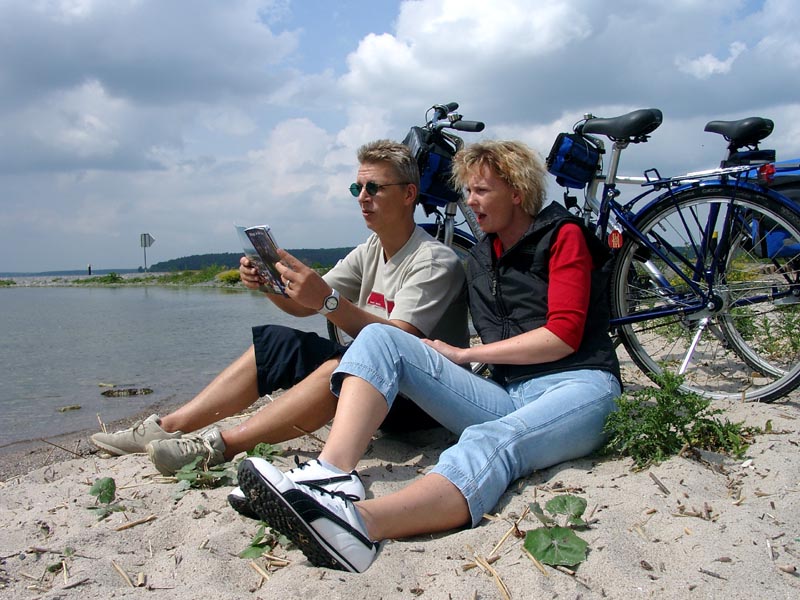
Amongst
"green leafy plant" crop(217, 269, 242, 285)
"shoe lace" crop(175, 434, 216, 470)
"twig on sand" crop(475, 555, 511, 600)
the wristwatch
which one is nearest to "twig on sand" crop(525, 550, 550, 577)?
"twig on sand" crop(475, 555, 511, 600)

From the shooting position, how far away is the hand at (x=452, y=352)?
2.71 m

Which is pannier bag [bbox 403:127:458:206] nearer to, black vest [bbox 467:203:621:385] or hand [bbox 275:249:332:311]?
black vest [bbox 467:203:621:385]

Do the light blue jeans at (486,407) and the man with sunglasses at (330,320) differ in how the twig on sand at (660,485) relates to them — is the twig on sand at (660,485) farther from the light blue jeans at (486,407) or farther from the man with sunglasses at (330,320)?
the man with sunglasses at (330,320)

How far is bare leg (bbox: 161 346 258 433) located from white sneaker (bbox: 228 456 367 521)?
3.09ft

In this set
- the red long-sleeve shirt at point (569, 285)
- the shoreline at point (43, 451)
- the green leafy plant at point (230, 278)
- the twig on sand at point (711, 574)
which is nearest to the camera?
the twig on sand at point (711, 574)

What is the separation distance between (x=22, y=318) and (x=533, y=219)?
416 inches

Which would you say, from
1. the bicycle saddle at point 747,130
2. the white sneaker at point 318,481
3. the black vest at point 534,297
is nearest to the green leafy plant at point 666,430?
the black vest at point 534,297

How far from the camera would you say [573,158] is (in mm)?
3768

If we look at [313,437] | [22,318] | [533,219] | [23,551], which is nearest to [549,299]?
[533,219]

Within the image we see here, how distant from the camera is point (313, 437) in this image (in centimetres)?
293

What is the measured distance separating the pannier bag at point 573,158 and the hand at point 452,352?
5.14ft

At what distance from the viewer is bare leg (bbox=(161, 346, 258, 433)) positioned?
9.79 feet

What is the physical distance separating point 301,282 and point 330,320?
28 cm

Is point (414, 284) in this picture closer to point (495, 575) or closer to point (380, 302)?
point (380, 302)
